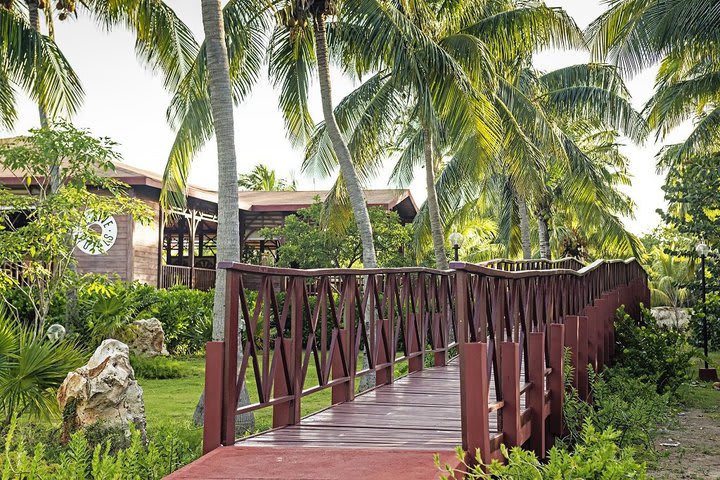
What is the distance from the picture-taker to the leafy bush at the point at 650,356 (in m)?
13.0

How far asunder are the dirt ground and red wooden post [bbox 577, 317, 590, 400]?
1.00m

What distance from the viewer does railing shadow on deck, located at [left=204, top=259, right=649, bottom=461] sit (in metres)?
5.12

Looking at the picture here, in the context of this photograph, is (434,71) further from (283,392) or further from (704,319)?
(704,319)

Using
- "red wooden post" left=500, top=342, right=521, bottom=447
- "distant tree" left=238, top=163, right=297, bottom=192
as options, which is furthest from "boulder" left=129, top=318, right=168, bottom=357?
"distant tree" left=238, top=163, right=297, bottom=192

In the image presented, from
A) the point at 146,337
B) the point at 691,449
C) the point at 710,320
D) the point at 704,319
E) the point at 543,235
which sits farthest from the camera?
the point at 543,235

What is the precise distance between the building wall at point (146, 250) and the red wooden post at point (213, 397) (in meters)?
17.2

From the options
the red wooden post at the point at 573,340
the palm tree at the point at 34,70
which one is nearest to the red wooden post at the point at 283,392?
the red wooden post at the point at 573,340

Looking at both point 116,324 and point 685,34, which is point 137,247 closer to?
point 116,324

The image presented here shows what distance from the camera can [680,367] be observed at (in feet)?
43.4

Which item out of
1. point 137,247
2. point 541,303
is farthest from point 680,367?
point 137,247

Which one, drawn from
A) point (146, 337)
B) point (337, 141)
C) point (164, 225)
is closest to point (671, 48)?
point (337, 141)

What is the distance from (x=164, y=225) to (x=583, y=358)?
1717 centimetres

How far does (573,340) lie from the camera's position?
8.72 metres

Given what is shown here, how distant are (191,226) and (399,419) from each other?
60.8 ft
